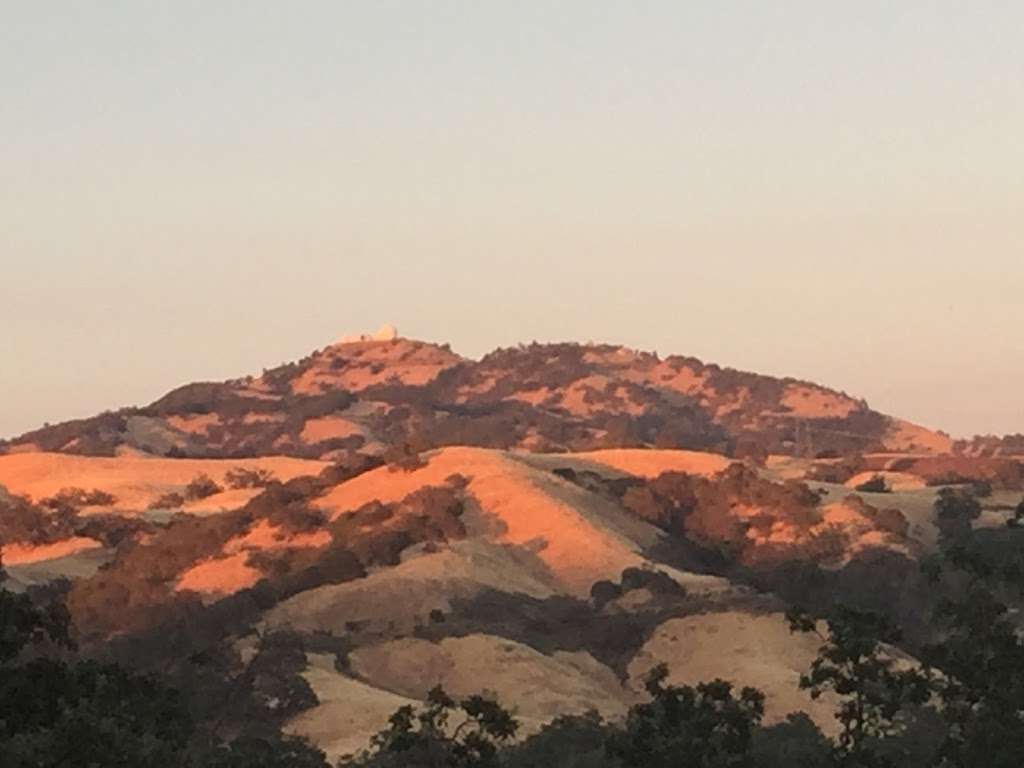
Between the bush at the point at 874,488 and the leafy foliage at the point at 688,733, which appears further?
the bush at the point at 874,488

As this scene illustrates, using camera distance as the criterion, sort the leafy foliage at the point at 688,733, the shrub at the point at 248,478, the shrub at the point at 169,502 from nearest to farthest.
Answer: the leafy foliage at the point at 688,733, the shrub at the point at 169,502, the shrub at the point at 248,478

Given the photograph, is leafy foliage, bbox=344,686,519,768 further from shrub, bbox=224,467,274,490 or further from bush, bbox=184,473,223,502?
shrub, bbox=224,467,274,490

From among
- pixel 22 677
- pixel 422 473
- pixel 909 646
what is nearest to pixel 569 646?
pixel 909 646

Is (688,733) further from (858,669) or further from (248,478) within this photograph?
(248,478)

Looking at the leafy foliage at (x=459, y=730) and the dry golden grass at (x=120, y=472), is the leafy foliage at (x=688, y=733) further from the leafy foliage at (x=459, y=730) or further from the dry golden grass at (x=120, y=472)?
the dry golden grass at (x=120, y=472)

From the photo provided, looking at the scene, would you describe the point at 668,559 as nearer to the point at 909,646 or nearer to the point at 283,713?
the point at 909,646

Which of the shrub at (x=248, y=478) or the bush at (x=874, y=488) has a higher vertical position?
the bush at (x=874, y=488)

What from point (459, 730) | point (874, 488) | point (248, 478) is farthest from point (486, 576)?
point (248, 478)

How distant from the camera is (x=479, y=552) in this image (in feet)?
298

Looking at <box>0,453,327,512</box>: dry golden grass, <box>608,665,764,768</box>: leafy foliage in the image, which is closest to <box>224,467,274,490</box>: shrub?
<box>0,453,327,512</box>: dry golden grass

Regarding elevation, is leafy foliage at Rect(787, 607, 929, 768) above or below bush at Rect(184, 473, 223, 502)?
above

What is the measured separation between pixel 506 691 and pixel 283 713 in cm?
937

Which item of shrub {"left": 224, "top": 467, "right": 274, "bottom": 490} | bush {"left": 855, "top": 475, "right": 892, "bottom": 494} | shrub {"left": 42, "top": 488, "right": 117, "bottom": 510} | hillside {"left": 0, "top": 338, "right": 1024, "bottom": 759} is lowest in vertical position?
shrub {"left": 224, "top": 467, "right": 274, "bottom": 490}

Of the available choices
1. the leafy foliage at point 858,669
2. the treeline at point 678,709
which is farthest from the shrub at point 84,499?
the leafy foliage at point 858,669
